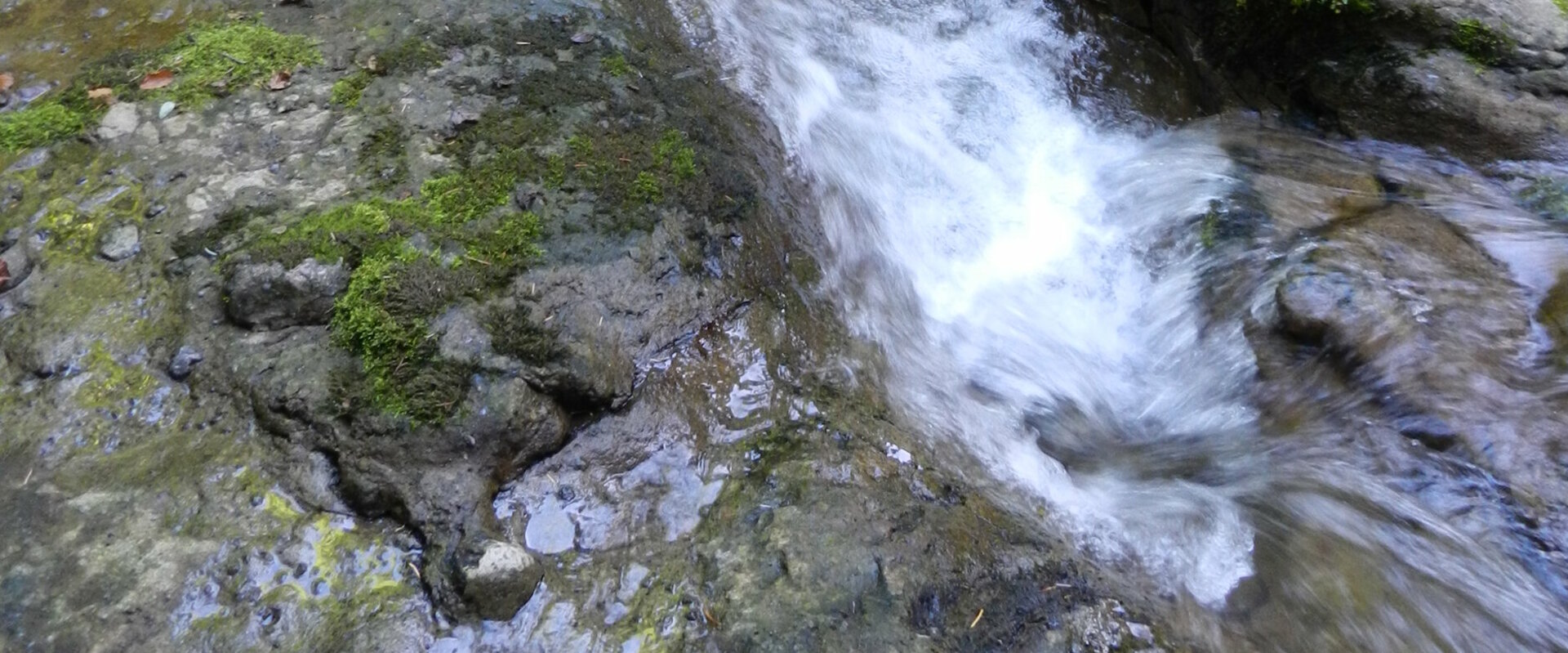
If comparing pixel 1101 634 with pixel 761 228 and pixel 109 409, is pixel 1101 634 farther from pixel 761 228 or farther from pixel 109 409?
pixel 109 409

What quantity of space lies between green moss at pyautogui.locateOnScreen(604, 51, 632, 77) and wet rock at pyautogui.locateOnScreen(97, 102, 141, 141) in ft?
6.36

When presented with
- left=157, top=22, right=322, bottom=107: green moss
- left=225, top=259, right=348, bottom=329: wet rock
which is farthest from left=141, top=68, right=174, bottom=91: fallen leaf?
left=225, top=259, right=348, bottom=329: wet rock

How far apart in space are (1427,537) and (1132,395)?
120 centimetres

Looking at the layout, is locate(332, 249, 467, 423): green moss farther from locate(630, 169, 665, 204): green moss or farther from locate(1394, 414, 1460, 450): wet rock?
locate(1394, 414, 1460, 450): wet rock

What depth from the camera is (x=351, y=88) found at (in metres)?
3.82

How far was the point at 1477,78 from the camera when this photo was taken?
438 cm

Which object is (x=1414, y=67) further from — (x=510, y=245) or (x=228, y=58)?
(x=228, y=58)

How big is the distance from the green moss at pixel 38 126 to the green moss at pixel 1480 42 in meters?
6.37

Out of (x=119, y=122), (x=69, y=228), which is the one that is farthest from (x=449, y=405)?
(x=119, y=122)

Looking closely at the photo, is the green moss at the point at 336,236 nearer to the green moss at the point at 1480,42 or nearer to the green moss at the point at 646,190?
the green moss at the point at 646,190

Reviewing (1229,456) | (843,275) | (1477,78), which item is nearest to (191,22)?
(843,275)

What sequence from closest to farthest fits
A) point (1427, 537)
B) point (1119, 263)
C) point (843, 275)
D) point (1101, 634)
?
point (1101, 634) < point (1427, 537) < point (843, 275) < point (1119, 263)

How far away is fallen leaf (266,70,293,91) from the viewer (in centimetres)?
382

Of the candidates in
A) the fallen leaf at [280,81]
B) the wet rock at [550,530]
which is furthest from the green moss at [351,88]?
the wet rock at [550,530]
